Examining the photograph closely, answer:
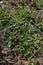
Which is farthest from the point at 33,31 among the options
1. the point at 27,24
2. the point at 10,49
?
the point at 10,49

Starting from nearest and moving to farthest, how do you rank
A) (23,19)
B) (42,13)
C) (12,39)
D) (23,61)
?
(23,61), (12,39), (23,19), (42,13)

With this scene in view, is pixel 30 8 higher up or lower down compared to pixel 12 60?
higher up

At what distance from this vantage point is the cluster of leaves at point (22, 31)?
367 centimetres

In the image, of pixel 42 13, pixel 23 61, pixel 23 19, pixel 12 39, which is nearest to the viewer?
pixel 23 61

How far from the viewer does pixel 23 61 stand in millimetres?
3535

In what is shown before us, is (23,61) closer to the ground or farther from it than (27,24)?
closer to the ground

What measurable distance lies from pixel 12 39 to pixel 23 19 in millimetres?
549

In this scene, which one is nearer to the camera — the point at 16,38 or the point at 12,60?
the point at 12,60

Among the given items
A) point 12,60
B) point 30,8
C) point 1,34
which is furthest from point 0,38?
point 30,8

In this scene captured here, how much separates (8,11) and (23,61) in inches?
48.4

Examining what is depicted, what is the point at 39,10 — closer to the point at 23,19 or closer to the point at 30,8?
the point at 30,8

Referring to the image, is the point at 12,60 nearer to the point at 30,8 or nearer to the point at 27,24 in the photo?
the point at 27,24

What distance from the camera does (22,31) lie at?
391 cm

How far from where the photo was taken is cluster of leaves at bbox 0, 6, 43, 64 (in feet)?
12.0
